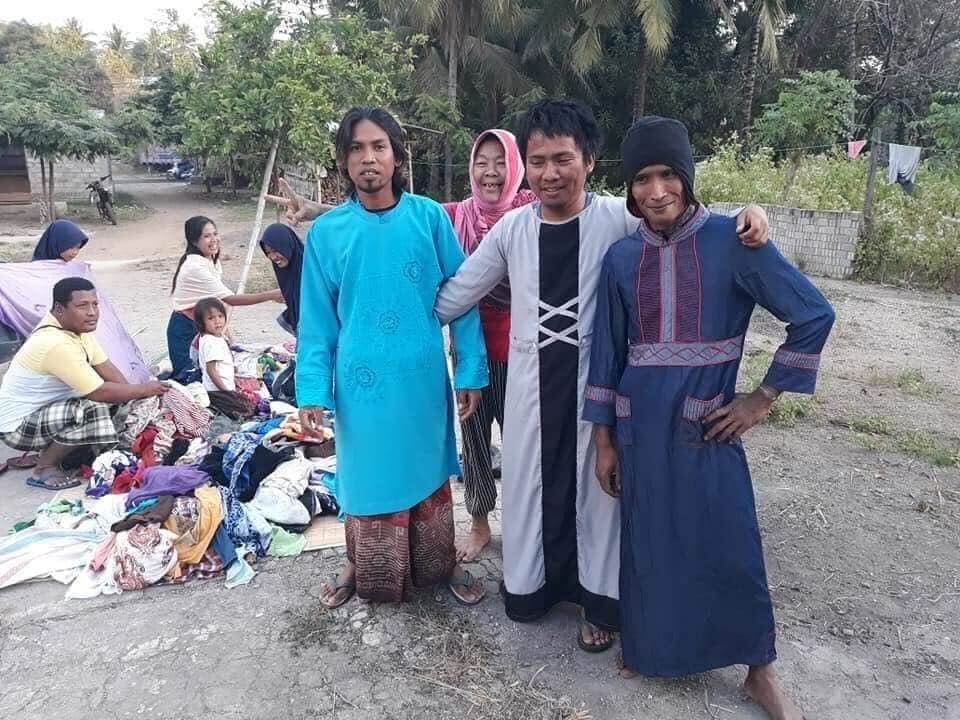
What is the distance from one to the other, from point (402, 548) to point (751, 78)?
17769 millimetres

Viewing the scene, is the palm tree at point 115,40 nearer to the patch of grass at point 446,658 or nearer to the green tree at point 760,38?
the green tree at point 760,38

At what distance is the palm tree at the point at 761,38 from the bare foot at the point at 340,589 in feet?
48.1

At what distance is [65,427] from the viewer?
394cm

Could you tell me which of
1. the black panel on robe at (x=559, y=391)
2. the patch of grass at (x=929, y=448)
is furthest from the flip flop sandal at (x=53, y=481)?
the patch of grass at (x=929, y=448)

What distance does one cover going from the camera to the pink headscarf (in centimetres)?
286

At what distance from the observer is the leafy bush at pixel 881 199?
325 inches

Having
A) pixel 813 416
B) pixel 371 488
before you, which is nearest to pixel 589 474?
pixel 371 488

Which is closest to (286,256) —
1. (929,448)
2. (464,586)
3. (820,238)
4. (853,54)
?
(464,586)

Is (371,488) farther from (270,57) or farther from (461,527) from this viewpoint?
(270,57)

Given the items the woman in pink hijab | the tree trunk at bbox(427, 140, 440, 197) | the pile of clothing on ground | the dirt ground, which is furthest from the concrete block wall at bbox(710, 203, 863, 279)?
the tree trunk at bbox(427, 140, 440, 197)

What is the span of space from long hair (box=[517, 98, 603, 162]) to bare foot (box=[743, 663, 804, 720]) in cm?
162

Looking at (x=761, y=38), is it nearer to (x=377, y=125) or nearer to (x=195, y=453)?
(x=195, y=453)

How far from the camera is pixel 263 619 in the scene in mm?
2670

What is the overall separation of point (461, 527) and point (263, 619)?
39.9 inches
